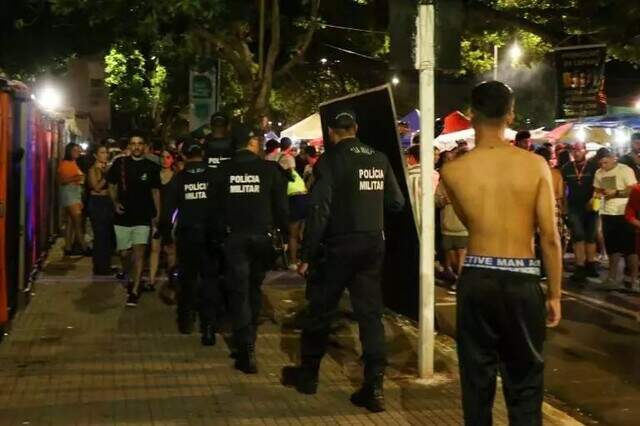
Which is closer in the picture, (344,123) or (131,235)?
(344,123)

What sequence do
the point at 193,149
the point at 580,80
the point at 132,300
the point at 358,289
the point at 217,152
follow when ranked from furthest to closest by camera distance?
the point at 580,80
the point at 132,300
the point at 193,149
the point at 217,152
the point at 358,289

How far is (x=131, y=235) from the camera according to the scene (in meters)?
10.1

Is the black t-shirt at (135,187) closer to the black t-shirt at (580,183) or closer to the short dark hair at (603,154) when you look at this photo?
the black t-shirt at (580,183)

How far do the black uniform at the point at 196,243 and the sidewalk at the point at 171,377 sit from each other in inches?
14.8

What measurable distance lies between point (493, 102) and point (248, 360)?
3.55m

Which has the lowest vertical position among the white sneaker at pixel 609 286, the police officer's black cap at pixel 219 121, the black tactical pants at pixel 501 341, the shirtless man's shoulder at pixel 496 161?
the white sneaker at pixel 609 286

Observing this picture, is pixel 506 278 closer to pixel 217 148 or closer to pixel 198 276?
pixel 217 148

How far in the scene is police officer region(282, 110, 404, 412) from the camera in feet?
19.8

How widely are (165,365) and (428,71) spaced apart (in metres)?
3.19

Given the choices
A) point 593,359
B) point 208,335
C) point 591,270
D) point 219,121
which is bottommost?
point 593,359

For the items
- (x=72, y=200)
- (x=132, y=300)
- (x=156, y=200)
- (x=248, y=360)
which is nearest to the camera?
(x=248, y=360)

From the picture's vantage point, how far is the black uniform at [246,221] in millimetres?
6941

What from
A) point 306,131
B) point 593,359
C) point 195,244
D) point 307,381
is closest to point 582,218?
point 593,359

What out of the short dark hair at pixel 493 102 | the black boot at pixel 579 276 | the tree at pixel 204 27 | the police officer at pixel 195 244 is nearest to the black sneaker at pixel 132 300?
the police officer at pixel 195 244
